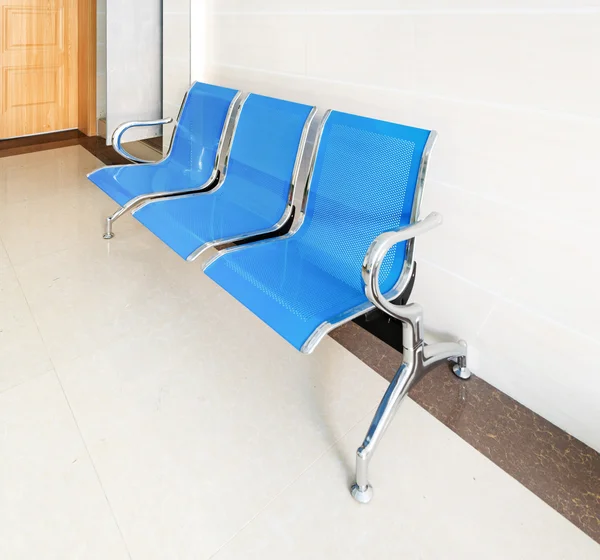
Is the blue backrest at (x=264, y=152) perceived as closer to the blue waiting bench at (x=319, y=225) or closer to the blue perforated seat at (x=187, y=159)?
the blue waiting bench at (x=319, y=225)

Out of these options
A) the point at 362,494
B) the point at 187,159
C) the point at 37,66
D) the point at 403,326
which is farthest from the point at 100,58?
the point at 362,494

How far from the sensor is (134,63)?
3.14 metres

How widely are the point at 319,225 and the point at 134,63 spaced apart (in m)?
2.21

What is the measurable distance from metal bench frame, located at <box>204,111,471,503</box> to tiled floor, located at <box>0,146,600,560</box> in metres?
0.15

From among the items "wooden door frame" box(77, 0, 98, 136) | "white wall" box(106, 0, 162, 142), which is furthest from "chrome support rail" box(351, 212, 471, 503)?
"wooden door frame" box(77, 0, 98, 136)

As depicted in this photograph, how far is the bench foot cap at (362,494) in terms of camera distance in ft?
4.14

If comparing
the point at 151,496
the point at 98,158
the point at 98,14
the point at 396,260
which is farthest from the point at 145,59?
the point at 151,496

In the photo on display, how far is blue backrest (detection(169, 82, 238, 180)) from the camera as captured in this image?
2.21 metres

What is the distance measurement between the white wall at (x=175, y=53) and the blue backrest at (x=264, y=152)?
88cm

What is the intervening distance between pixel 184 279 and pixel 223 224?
55 cm

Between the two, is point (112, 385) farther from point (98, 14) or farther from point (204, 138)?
point (98, 14)

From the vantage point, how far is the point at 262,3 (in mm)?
2219

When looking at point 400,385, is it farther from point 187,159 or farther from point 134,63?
point 134,63

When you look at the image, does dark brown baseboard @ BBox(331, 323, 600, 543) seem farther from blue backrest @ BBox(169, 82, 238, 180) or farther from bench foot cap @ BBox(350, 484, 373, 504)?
blue backrest @ BBox(169, 82, 238, 180)
